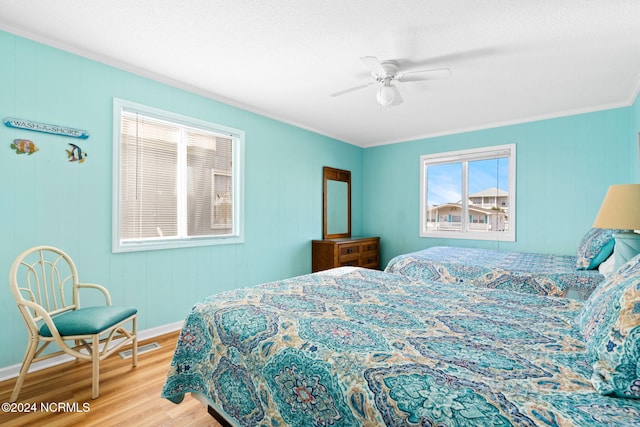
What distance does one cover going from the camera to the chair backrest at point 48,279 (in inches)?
Answer: 86.0

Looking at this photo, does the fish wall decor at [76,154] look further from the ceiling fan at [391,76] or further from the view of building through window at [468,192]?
the view of building through window at [468,192]

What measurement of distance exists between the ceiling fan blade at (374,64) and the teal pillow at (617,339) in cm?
185

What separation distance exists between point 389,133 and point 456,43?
249 cm

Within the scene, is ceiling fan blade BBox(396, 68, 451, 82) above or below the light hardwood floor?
above

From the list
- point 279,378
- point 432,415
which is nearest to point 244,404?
point 279,378

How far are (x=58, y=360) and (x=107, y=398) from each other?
2.69 ft

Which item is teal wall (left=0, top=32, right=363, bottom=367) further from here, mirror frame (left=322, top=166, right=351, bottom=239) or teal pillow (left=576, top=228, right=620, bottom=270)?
teal pillow (left=576, top=228, right=620, bottom=270)

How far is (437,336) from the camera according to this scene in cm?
121

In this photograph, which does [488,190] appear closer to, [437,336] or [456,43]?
[456,43]

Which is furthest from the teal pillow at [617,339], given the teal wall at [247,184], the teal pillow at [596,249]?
the teal wall at [247,184]

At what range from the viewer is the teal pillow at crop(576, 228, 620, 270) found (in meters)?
2.53

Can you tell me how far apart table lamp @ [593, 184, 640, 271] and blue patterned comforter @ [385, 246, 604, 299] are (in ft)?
1.70

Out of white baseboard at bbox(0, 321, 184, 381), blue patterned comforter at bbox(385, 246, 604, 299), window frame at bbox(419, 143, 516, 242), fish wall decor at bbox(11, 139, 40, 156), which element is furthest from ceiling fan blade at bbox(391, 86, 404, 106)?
white baseboard at bbox(0, 321, 184, 381)

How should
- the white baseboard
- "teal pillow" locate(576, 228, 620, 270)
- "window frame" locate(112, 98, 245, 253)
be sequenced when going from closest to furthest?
the white baseboard < "teal pillow" locate(576, 228, 620, 270) < "window frame" locate(112, 98, 245, 253)
